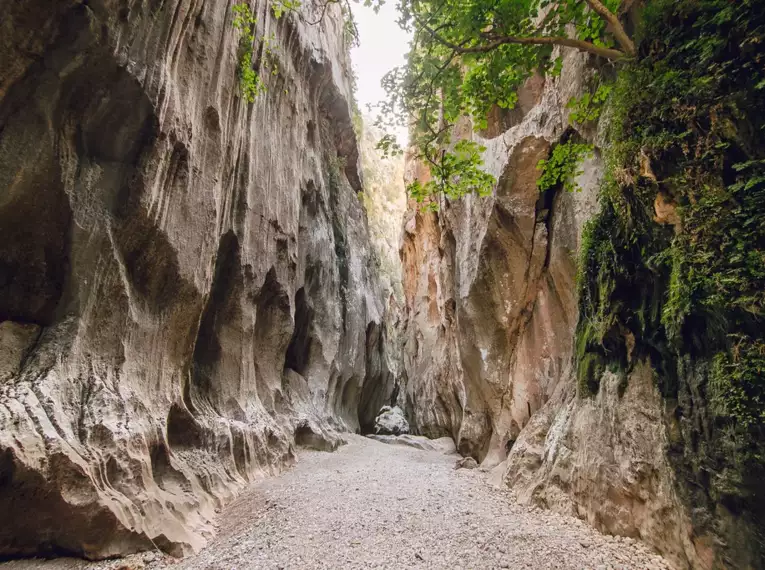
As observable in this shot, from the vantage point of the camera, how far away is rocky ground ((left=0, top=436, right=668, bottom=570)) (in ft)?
13.2

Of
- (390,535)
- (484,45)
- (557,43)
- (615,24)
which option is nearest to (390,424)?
(390,535)

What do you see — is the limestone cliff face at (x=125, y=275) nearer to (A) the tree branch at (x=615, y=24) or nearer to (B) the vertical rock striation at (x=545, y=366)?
Answer: (B) the vertical rock striation at (x=545, y=366)

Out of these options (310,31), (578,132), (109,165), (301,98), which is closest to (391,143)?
(578,132)

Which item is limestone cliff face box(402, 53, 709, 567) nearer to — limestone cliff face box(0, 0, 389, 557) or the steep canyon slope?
the steep canyon slope

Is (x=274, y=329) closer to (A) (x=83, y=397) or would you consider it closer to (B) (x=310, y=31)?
(A) (x=83, y=397)

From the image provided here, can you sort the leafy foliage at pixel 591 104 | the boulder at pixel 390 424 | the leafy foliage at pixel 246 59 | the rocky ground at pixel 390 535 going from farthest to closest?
the boulder at pixel 390 424 < the leafy foliage at pixel 246 59 < the leafy foliage at pixel 591 104 < the rocky ground at pixel 390 535

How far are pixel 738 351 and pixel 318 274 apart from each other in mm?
14502

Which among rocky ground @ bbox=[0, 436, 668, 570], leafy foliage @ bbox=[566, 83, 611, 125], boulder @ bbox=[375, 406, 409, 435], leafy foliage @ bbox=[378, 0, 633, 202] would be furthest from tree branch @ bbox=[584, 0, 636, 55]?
boulder @ bbox=[375, 406, 409, 435]

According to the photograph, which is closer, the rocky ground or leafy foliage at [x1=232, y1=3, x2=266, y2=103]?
the rocky ground

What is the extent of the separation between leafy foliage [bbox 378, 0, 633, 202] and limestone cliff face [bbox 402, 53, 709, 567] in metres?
2.00

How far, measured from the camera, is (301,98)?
14.2 metres

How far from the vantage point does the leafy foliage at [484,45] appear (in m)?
5.34

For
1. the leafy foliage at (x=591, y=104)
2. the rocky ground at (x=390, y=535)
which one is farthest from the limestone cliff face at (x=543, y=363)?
the leafy foliage at (x=591, y=104)

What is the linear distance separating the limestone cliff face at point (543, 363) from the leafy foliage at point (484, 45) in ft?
6.55
